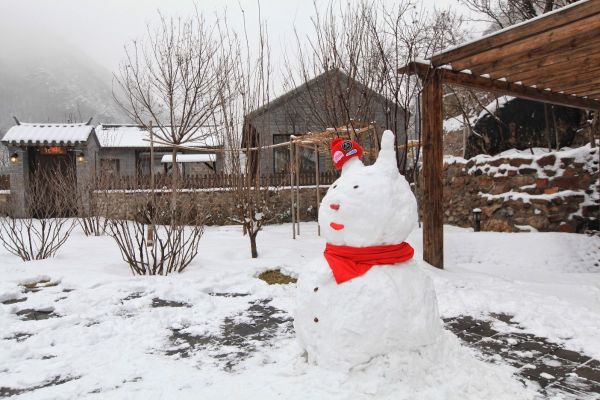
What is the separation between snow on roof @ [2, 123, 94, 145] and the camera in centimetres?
1425

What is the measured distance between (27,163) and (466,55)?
16312mm

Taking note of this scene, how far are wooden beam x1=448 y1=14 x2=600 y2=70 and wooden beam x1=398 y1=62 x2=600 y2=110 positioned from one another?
0.17m

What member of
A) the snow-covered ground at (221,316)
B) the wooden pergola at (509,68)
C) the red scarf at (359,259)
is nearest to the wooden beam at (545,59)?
the wooden pergola at (509,68)

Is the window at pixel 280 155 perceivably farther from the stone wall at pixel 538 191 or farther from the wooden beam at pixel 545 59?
the wooden beam at pixel 545 59

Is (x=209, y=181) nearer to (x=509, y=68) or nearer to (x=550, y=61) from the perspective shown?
(x=509, y=68)

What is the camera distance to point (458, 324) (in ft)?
11.8

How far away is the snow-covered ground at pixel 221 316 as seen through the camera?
238 centimetres

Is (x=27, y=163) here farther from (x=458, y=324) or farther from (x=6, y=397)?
(x=458, y=324)

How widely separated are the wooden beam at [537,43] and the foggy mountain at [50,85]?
4900 centimetres

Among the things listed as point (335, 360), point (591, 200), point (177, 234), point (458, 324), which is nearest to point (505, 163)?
point (591, 200)

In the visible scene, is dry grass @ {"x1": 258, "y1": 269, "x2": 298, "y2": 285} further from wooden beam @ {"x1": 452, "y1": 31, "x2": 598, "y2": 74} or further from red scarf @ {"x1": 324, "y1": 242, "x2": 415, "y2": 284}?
wooden beam @ {"x1": 452, "y1": 31, "x2": 598, "y2": 74}

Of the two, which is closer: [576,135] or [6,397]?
[6,397]

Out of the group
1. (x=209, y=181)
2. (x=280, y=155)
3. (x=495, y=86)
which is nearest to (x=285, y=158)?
(x=280, y=155)

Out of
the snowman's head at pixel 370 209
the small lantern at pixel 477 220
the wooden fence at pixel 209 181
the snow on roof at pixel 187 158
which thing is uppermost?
the snow on roof at pixel 187 158
